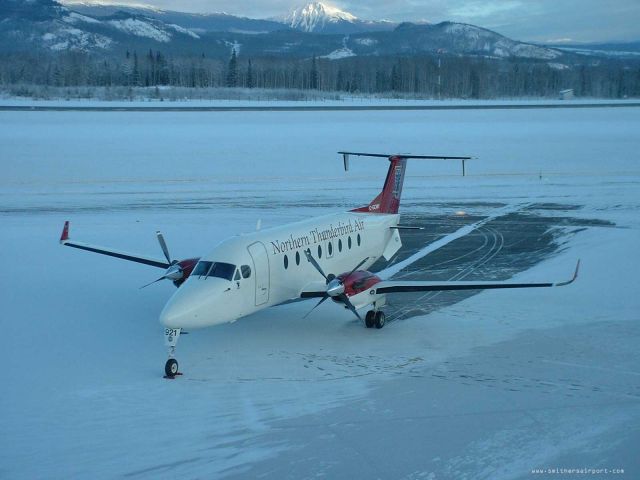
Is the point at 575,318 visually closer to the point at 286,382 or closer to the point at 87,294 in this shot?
the point at 286,382

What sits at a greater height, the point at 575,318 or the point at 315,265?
the point at 315,265

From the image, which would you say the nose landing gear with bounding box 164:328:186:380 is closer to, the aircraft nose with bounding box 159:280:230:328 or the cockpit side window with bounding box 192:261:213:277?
the aircraft nose with bounding box 159:280:230:328

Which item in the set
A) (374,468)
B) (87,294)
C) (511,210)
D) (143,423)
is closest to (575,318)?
(374,468)

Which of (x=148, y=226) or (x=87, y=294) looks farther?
(x=148, y=226)

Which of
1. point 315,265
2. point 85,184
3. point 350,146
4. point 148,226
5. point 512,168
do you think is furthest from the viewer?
point 350,146

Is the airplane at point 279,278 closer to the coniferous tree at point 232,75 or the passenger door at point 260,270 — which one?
the passenger door at point 260,270

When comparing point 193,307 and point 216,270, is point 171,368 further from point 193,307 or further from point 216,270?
point 216,270

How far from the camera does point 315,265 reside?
17.6 metres

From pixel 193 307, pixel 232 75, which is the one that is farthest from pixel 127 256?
pixel 232 75

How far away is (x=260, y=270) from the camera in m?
16.8

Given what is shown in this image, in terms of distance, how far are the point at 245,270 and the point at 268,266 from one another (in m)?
0.86

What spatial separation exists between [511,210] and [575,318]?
1635 centimetres

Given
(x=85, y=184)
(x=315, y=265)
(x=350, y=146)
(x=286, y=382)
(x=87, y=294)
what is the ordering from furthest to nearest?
(x=350, y=146) → (x=85, y=184) → (x=87, y=294) → (x=315, y=265) → (x=286, y=382)

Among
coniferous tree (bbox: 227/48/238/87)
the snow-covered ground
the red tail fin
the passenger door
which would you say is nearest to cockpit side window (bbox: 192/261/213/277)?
the passenger door
